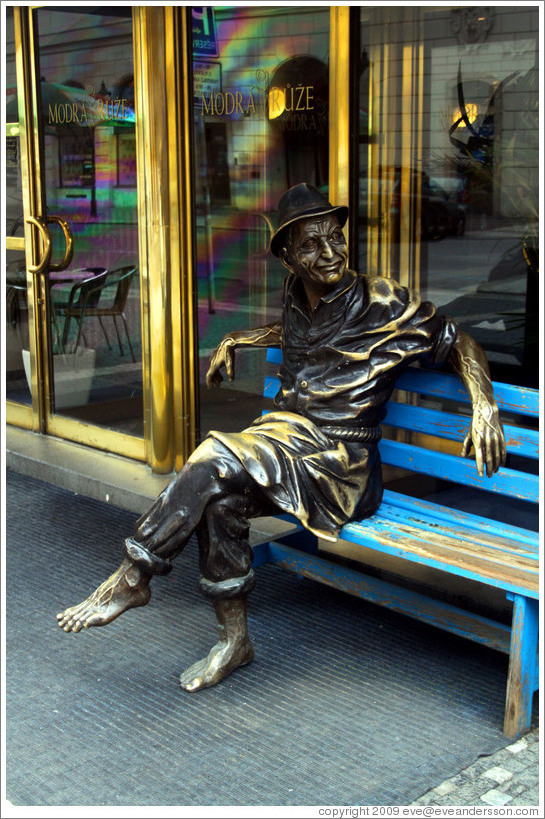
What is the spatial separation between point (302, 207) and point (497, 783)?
1.89m

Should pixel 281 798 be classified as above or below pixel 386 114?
below

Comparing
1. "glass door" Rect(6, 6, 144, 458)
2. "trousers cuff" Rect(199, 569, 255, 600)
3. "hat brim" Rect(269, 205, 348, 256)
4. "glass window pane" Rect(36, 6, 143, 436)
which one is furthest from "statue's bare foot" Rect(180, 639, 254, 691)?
"glass window pane" Rect(36, 6, 143, 436)

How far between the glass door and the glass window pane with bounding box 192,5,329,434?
456 millimetres

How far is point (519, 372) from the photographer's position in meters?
4.77

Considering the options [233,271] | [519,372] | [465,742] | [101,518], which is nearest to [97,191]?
[233,271]

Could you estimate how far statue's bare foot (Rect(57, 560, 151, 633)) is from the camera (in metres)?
3.46

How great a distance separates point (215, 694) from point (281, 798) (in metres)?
0.68

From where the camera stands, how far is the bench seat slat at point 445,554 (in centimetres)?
321

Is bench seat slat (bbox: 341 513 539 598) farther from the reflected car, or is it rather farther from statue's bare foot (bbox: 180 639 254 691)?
the reflected car

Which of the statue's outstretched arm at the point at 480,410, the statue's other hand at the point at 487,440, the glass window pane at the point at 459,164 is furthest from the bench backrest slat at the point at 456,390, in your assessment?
the glass window pane at the point at 459,164

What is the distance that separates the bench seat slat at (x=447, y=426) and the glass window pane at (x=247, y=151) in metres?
1.28

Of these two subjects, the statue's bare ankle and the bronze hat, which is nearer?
the statue's bare ankle

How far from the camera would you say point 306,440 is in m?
3.67

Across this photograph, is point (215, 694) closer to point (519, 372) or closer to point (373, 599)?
point (373, 599)
